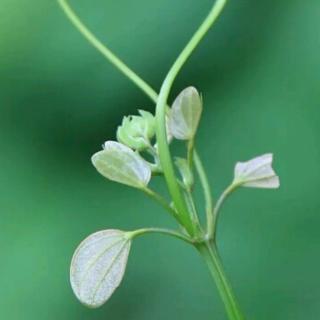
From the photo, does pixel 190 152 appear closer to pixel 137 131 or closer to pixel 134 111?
pixel 137 131

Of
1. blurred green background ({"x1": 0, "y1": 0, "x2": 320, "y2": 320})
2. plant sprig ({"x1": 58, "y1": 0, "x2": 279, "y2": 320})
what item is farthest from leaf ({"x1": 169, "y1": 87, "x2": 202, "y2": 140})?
blurred green background ({"x1": 0, "y1": 0, "x2": 320, "y2": 320})

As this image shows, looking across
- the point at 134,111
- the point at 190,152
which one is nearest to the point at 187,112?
the point at 190,152

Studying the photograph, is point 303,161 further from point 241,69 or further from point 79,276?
point 79,276

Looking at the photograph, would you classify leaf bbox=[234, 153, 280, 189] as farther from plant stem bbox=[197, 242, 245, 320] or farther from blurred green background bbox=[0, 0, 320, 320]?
blurred green background bbox=[0, 0, 320, 320]

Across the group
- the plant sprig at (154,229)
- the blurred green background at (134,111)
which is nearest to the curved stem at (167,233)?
the plant sprig at (154,229)

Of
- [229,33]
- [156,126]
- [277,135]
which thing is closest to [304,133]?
[277,135]

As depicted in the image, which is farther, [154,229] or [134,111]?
[134,111]
